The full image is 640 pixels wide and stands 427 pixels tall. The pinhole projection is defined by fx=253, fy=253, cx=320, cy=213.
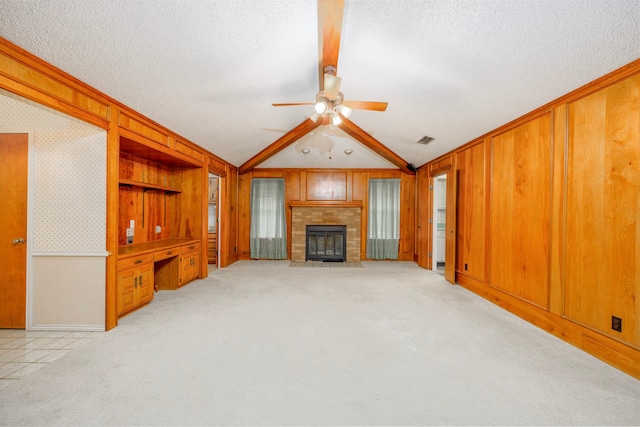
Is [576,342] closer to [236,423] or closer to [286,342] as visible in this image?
[286,342]

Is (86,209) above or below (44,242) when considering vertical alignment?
above

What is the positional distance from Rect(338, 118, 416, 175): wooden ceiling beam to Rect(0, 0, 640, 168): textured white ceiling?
3.44 feet

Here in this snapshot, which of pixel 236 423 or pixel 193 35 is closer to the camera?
pixel 236 423

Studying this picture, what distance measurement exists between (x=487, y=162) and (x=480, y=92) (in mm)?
1222

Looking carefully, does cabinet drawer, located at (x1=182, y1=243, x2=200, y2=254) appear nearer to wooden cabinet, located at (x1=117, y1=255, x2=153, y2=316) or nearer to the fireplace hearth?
wooden cabinet, located at (x1=117, y1=255, x2=153, y2=316)

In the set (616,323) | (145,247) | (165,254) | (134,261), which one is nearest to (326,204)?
(165,254)

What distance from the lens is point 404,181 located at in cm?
635

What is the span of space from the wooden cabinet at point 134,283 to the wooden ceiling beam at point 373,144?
3654mm

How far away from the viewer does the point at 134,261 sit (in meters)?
2.97

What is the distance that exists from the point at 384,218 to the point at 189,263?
14.3 ft

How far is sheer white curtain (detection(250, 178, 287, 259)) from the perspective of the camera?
6.26m

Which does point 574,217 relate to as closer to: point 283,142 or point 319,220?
point 283,142

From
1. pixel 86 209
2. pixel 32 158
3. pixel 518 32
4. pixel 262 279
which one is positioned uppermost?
pixel 518 32

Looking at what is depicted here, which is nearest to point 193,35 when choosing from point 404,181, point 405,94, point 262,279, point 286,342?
point 405,94
